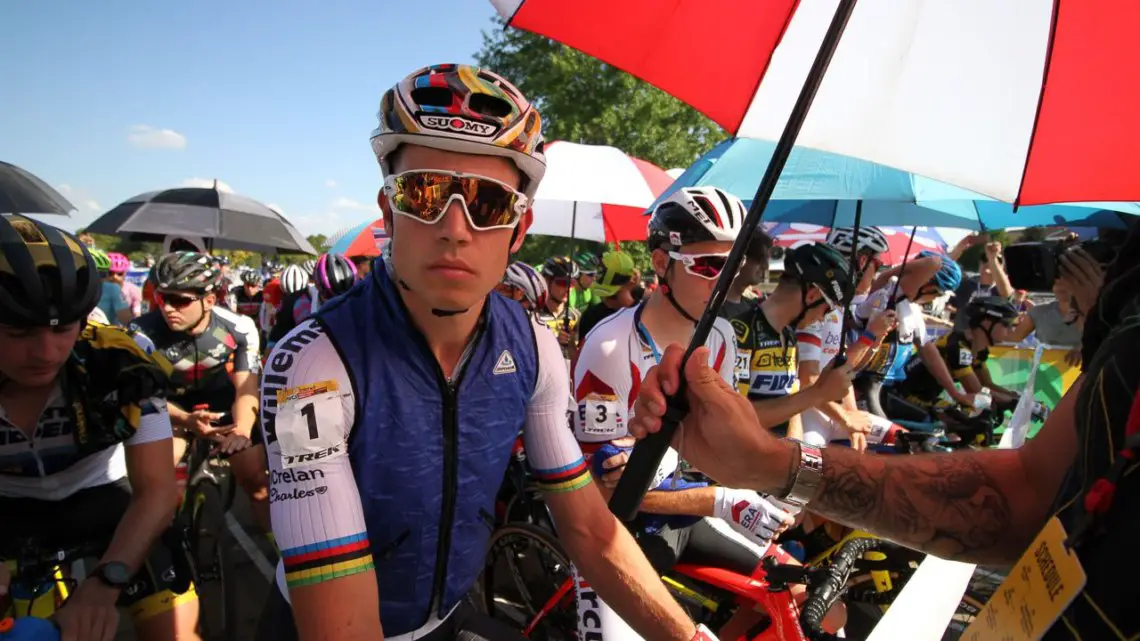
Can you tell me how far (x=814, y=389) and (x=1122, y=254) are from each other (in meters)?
2.13

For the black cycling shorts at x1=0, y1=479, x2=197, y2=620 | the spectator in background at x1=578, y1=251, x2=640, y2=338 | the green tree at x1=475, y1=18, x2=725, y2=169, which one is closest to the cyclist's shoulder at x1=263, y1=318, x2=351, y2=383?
the black cycling shorts at x1=0, y1=479, x2=197, y2=620

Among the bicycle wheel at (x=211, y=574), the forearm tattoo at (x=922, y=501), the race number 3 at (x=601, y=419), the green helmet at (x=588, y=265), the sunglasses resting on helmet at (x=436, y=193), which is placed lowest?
the bicycle wheel at (x=211, y=574)

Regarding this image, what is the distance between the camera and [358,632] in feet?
4.69

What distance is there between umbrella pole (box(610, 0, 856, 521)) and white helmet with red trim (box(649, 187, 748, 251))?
1281mm

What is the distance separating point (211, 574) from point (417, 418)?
127 inches

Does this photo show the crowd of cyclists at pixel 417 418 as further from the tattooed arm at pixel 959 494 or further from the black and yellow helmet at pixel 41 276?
the tattooed arm at pixel 959 494

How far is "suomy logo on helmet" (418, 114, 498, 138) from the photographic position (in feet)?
5.40

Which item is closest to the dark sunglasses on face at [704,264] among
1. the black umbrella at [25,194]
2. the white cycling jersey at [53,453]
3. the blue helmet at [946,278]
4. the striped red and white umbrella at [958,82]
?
the striped red and white umbrella at [958,82]

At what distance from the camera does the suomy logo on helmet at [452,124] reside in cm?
165

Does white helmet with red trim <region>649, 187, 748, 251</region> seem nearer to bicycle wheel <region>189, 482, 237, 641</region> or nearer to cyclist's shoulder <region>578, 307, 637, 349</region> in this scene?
cyclist's shoulder <region>578, 307, 637, 349</region>

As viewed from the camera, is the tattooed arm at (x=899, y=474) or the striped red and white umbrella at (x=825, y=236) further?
the striped red and white umbrella at (x=825, y=236)

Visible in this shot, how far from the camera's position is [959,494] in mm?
1769

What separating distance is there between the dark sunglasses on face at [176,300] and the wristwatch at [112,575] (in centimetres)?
338

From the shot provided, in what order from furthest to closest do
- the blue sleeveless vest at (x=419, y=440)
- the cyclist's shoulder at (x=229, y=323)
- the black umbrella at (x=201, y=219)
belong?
the black umbrella at (x=201, y=219), the cyclist's shoulder at (x=229, y=323), the blue sleeveless vest at (x=419, y=440)
